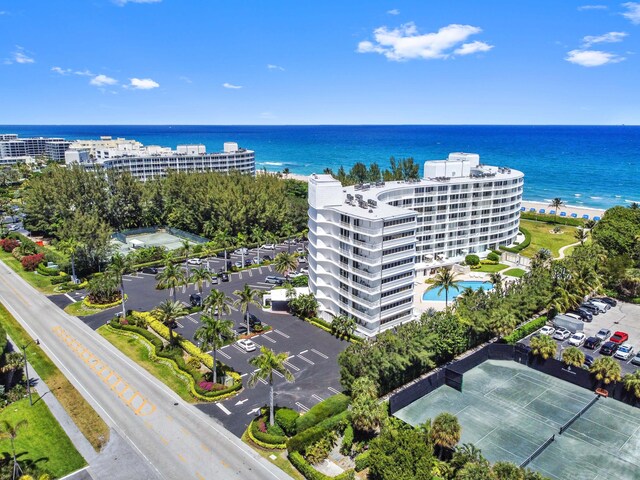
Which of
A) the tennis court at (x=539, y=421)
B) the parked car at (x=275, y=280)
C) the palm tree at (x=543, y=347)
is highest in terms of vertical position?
the palm tree at (x=543, y=347)

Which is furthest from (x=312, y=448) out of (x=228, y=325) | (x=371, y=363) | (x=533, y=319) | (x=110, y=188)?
(x=110, y=188)

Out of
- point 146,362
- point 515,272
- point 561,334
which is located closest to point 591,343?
point 561,334

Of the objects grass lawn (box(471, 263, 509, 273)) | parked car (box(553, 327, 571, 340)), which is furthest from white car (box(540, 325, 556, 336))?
grass lawn (box(471, 263, 509, 273))

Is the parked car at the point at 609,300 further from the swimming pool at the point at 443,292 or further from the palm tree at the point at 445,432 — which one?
the palm tree at the point at 445,432

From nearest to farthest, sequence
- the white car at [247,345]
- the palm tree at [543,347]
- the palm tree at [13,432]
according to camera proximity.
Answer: the palm tree at [13,432] < the palm tree at [543,347] < the white car at [247,345]

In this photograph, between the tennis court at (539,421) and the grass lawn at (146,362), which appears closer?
the tennis court at (539,421)

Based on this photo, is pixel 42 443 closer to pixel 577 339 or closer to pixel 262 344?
pixel 262 344

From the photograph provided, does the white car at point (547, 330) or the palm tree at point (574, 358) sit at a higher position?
the palm tree at point (574, 358)

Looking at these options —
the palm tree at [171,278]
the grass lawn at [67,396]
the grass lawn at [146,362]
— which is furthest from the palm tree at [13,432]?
the palm tree at [171,278]
